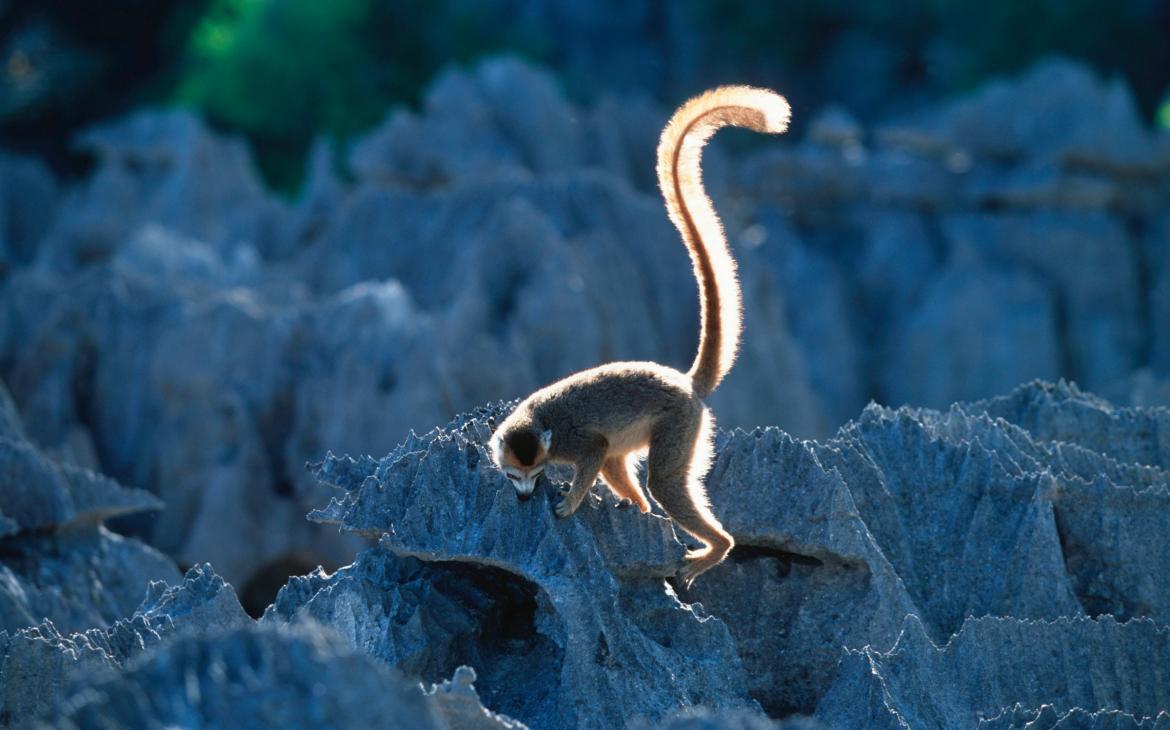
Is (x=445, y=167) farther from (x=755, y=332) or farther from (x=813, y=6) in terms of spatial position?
(x=813, y=6)

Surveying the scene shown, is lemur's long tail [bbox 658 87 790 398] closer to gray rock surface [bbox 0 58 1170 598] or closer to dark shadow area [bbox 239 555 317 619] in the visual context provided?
gray rock surface [bbox 0 58 1170 598]

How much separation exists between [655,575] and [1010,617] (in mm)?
990

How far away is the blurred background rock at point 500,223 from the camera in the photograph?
13.4 metres

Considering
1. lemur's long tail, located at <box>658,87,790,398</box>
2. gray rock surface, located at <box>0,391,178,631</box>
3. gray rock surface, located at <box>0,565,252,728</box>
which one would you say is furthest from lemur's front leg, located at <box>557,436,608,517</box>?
gray rock surface, located at <box>0,391,178,631</box>

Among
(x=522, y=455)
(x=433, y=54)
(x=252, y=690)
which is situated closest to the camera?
(x=252, y=690)

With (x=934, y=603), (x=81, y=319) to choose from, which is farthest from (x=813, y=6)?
(x=934, y=603)

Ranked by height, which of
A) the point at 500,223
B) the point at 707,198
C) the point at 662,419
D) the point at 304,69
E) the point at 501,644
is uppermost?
the point at 304,69

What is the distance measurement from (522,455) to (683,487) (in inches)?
21.1

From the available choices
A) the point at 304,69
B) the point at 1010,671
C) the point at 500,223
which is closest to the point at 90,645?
the point at 1010,671

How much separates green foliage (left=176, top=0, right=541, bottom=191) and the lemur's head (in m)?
26.4

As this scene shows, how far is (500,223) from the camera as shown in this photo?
15.7m

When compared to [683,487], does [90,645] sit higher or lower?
lower

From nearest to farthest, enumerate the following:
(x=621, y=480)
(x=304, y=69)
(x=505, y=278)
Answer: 1. (x=621, y=480)
2. (x=505, y=278)
3. (x=304, y=69)

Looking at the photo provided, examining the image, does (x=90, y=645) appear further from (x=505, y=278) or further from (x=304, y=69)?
(x=304, y=69)
